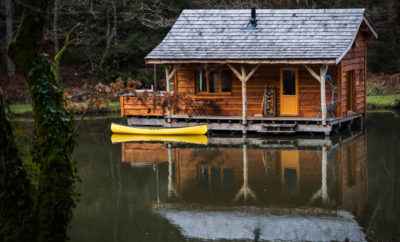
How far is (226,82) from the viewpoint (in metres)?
30.9

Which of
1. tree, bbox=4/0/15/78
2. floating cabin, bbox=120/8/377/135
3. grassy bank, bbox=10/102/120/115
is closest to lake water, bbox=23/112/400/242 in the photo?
floating cabin, bbox=120/8/377/135

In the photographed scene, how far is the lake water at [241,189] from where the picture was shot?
1536 centimetres

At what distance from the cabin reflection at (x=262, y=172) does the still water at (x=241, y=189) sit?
27mm

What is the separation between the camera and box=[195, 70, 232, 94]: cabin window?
101 feet

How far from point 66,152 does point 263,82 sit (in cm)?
1945

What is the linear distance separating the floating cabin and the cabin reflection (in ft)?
8.80

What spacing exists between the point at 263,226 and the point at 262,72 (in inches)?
597

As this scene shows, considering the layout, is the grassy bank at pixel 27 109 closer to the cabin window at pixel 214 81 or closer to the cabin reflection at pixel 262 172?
the cabin window at pixel 214 81

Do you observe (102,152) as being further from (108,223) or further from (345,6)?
(345,6)

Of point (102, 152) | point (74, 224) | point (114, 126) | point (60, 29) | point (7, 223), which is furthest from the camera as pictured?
point (60, 29)

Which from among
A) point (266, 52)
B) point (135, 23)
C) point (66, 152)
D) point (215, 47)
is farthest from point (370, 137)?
point (135, 23)

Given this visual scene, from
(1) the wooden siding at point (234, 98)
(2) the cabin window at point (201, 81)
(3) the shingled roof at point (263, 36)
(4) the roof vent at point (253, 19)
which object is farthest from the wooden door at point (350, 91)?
(2) the cabin window at point (201, 81)

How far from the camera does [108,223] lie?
53.5 ft

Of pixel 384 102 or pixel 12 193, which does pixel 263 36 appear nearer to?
pixel 384 102
